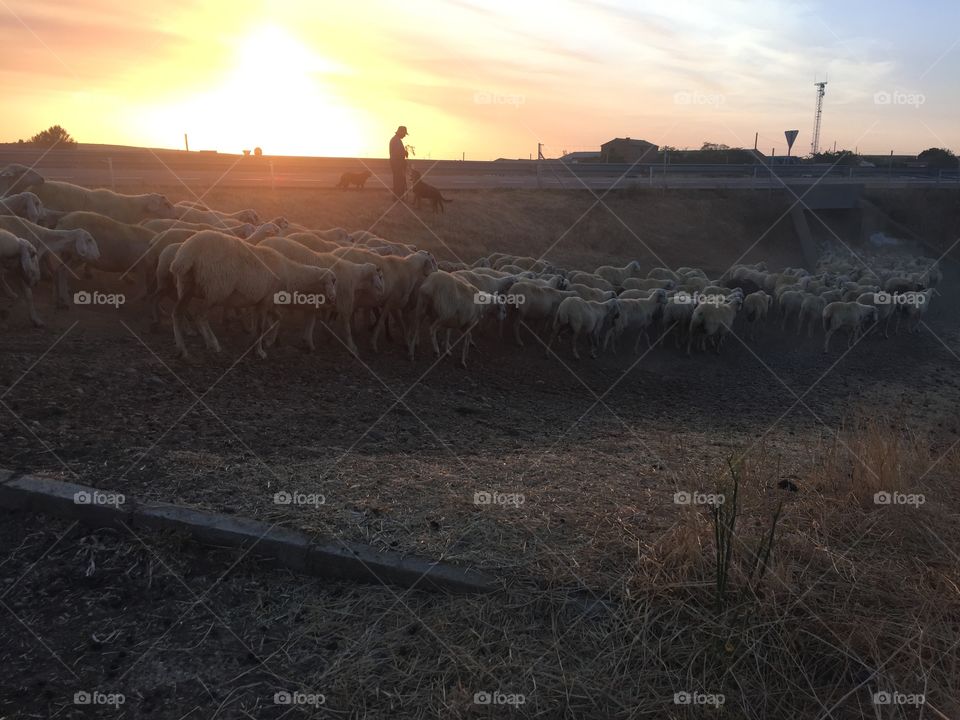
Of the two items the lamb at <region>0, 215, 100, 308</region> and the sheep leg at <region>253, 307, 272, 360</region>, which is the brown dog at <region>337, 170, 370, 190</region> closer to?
the lamb at <region>0, 215, 100, 308</region>

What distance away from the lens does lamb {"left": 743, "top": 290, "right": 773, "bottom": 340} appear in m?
15.3

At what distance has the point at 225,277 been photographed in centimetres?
898

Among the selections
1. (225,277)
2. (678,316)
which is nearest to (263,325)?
(225,277)

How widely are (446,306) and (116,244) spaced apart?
4833 millimetres

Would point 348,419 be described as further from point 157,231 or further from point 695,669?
point 157,231

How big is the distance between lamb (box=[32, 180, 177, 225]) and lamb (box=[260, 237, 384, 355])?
3756 mm

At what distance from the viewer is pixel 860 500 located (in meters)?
5.23

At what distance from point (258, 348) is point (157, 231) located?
3.47 meters

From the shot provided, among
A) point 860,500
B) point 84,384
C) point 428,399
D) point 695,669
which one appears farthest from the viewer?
point 428,399

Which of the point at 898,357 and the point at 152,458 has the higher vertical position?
the point at 152,458

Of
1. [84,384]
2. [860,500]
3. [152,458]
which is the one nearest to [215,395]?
[84,384]

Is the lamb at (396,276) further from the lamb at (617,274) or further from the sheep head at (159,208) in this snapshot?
the lamb at (617,274)

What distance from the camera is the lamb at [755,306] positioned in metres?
15.3

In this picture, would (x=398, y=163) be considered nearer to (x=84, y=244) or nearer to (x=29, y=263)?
(x=84, y=244)
